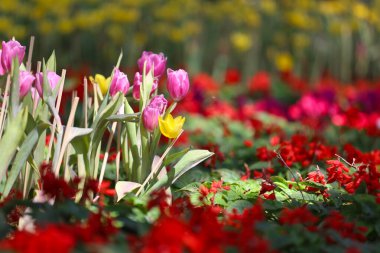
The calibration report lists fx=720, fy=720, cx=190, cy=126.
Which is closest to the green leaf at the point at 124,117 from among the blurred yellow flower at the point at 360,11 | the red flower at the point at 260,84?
the red flower at the point at 260,84

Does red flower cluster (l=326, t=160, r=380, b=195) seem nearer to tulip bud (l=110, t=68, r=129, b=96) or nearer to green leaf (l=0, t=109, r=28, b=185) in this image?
tulip bud (l=110, t=68, r=129, b=96)

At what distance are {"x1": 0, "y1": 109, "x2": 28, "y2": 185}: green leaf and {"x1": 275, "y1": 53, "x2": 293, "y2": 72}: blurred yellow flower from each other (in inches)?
229

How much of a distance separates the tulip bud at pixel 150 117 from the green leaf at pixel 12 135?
37 centimetres

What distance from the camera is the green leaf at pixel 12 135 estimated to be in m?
2.13

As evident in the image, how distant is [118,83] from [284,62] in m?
5.51

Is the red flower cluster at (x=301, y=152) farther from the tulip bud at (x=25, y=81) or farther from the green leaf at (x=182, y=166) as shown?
the tulip bud at (x=25, y=81)

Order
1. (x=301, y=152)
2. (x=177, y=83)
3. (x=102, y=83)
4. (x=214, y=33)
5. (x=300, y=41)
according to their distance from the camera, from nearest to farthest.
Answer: (x=177, y=83) < (x=102, y=83) < (x=301, y=152) < (x=300, y=41) < (x=214, y=33)

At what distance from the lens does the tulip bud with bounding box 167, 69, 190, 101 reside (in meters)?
2.34

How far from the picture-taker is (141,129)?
236 centimetres

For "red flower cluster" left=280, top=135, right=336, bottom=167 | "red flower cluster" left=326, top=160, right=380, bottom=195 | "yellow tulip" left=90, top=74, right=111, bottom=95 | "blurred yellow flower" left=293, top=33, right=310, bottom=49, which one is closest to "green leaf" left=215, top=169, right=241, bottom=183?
"red flower cluster" left=280, top=135, right=336, bottom=167

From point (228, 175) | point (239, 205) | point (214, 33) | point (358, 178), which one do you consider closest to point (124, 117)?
point (239, 205)

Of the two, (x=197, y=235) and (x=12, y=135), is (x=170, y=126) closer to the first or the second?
(x=12, y=135)

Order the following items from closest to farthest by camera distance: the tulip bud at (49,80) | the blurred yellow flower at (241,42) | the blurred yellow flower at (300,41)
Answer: the tulip bud at (49,80) < the blurred yellow flower at (241,42) < the blurred yellow flower at (300,41)

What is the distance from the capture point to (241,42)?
7297 mm
